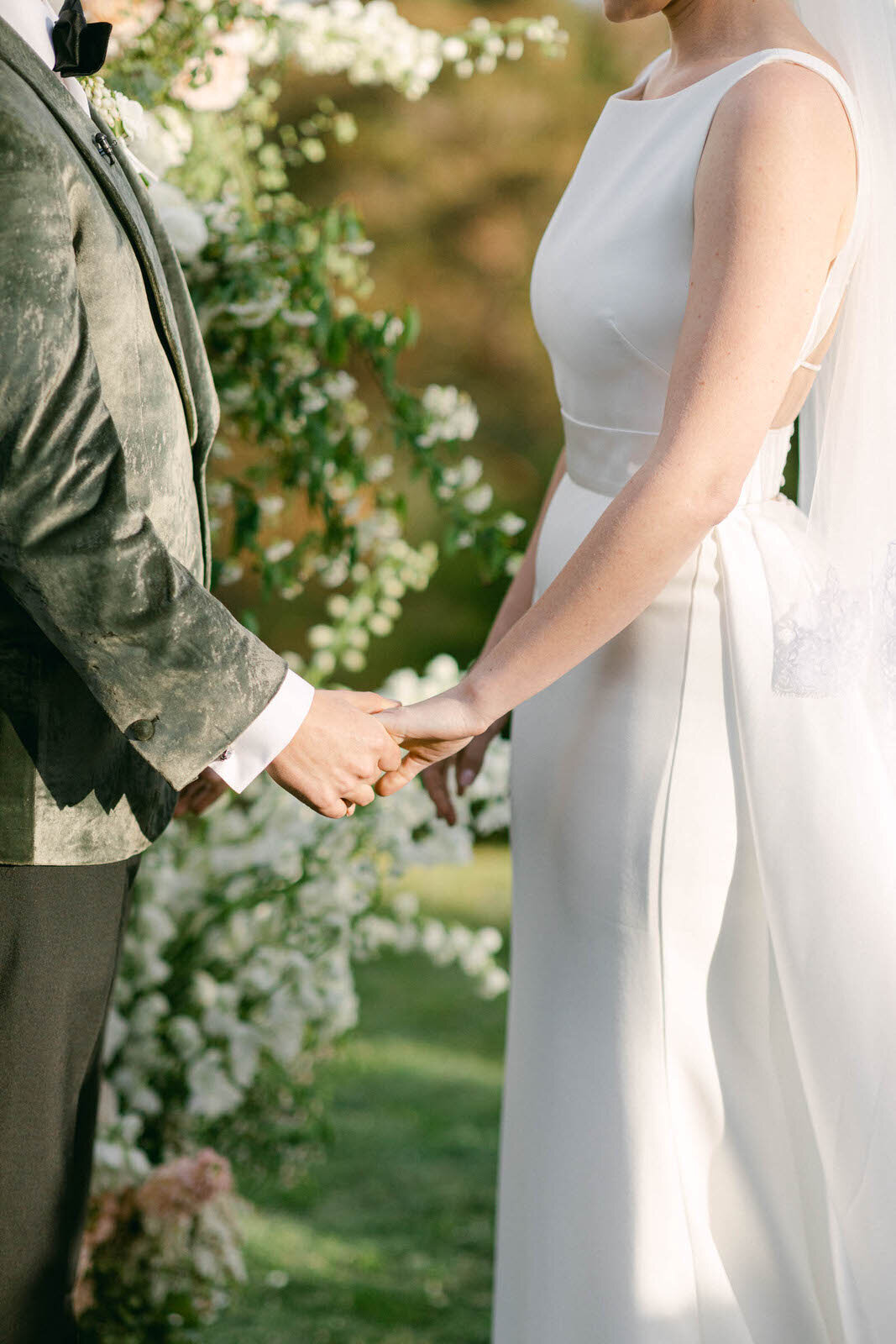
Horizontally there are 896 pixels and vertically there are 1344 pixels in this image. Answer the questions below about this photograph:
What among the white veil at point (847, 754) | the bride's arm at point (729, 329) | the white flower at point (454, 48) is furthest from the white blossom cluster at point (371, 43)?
the bride's arm at point (729, 329)

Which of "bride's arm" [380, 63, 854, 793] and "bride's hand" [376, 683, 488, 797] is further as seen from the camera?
"bride's hand" [376, 683, 488, 797]

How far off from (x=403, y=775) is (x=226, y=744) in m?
0.40

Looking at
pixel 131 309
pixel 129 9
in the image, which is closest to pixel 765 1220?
pixel 131 309

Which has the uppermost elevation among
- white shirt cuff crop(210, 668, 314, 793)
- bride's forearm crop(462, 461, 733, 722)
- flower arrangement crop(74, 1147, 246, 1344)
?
bride's forearm crop(462, 461, 733, 722)

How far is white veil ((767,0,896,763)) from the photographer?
1.54 metres

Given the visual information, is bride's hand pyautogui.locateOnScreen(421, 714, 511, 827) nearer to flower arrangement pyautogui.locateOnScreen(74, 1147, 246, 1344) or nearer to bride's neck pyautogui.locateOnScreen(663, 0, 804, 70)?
flower arrangement pyautogui.locateOnScreen(74, 1147, 246, 1344)

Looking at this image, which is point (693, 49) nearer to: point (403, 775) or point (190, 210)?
point (190, 210)

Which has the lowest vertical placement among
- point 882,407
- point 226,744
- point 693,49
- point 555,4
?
point 226,744

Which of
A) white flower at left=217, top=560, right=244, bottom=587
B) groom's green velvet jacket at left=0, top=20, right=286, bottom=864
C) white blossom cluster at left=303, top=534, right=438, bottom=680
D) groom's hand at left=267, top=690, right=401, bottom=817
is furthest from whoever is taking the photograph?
white blossom cluster at left=303, top=534, right=438, bottom=680

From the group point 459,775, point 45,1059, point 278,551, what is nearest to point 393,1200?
point 459,775

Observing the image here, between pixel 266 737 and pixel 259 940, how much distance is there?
1.20m

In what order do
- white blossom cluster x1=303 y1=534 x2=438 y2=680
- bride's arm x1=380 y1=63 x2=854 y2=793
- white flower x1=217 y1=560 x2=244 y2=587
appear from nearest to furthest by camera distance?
bride's arm x1=380 y1=63 x2=854 y2=793 < white flower x1=217 y1=560 x2=244 y2=587 < white blossom cluster x1=303 y1=534 x2=438 y2=680

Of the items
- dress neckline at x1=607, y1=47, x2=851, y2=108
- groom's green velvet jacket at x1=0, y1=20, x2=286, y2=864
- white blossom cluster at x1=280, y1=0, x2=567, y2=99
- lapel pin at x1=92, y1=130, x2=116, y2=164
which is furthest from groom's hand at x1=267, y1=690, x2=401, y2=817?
white blossom cluster at x1=280, y1=0, x2=567, y2=99

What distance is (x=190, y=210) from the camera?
203 centimetres
